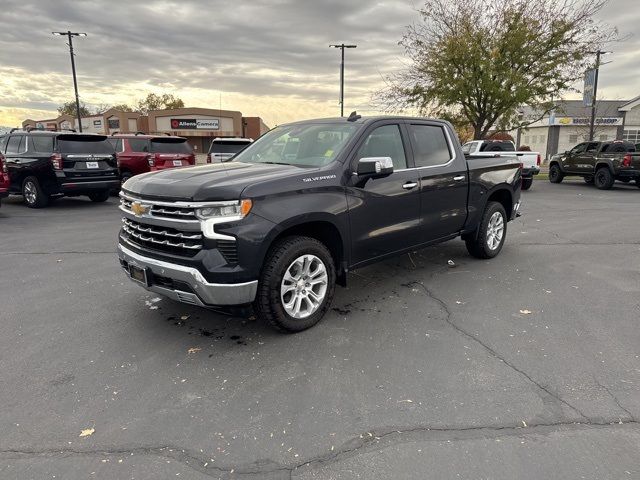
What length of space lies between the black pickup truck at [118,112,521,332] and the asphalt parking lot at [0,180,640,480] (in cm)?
52

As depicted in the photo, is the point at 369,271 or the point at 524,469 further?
the point at 369,271

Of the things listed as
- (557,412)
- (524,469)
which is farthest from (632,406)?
(524,469)

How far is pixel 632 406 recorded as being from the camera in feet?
9.70

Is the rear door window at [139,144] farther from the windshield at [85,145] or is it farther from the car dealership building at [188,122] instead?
the car dealership building at [188,122]

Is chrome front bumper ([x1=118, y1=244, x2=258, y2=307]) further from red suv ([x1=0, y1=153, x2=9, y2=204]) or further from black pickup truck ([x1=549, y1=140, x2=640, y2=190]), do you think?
black pickup truck ([x1=549, y1=140, x2=640, y2=190])

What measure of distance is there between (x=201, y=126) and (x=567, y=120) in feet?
130

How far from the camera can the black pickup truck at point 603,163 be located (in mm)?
16453

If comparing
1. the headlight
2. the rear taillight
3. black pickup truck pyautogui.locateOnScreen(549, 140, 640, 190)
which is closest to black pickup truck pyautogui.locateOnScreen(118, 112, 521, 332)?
the headlight

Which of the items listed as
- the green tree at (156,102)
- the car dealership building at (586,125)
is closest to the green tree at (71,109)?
the green tree at (156,102)

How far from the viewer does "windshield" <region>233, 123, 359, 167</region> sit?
4422 millimetres

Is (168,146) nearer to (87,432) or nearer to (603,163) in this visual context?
(87,432)

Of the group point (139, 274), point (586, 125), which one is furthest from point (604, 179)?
point (586, 125)

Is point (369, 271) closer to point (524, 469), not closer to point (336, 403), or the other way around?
point (336, 403)

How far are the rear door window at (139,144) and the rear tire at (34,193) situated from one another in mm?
3046
